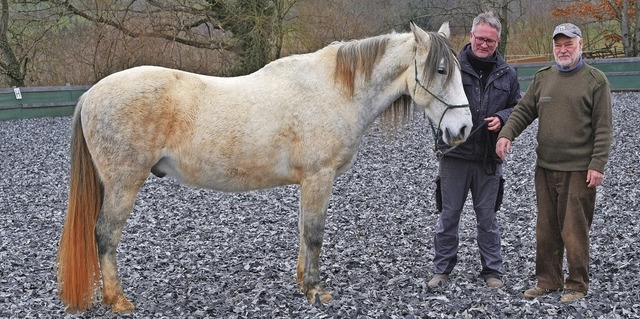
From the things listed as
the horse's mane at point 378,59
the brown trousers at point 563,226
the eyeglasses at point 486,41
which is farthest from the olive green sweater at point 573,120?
the horse's mane at point 378,59

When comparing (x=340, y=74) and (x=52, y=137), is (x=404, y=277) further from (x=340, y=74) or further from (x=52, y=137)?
(x=52, y=137)

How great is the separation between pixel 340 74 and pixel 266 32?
15474 millimetres

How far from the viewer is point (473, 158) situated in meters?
4.73

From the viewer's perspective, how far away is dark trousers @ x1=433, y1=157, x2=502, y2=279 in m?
4.79

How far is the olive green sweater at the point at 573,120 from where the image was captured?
4172 mm

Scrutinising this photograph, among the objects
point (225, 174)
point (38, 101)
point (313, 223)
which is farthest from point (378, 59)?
point (38, 101)

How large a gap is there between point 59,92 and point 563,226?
1758 cm

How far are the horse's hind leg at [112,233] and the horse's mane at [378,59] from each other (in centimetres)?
159

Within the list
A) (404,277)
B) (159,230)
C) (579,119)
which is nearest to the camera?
(579,119)

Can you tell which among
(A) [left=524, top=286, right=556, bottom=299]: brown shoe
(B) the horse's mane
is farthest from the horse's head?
(A) [left=524, top=286, right=556, bottom=299]: brown shoe

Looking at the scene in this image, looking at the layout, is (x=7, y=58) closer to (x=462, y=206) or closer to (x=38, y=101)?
(x=38, y=101)

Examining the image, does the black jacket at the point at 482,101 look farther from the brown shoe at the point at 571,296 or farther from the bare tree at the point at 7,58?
the bare tree at the point at 7,58

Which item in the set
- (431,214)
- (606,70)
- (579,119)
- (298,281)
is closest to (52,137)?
(431,214)

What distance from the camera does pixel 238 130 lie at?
176 inches
